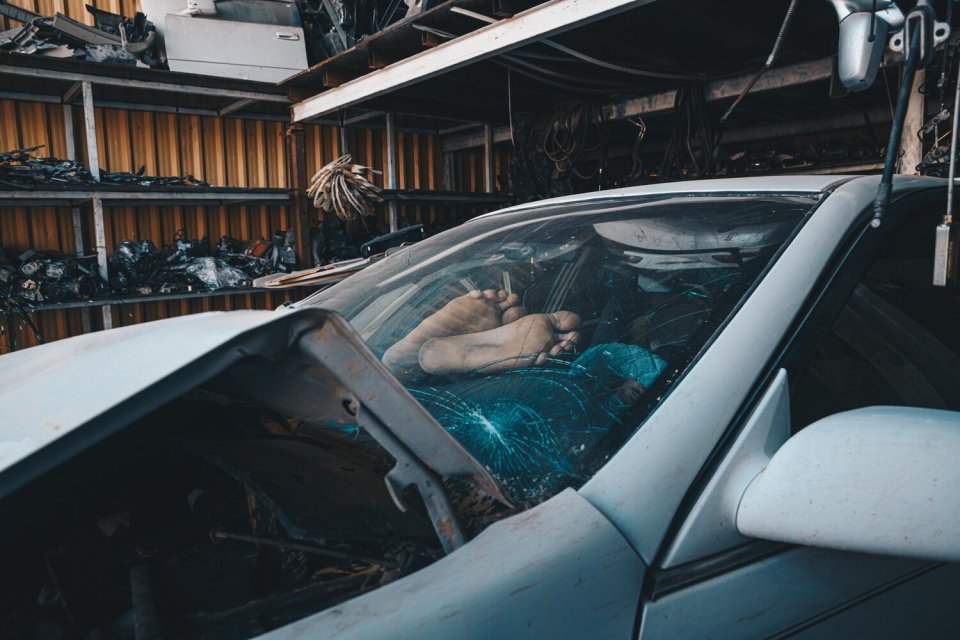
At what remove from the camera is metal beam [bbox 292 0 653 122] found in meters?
3.48

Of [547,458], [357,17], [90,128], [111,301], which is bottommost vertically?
[111,301]

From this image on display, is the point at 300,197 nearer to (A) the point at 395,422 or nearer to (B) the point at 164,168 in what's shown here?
(B) the point at 164,168

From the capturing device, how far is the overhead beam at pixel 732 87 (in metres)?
4.36

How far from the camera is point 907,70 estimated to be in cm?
132

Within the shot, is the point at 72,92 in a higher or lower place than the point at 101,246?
higher

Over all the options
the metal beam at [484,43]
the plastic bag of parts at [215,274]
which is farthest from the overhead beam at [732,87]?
the plastic bag of parts at [215,274]

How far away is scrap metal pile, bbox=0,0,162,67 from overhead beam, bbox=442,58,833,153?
16.2 feet

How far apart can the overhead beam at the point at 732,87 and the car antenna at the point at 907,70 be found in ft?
9.22

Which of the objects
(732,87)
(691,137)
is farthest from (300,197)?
(732,87)

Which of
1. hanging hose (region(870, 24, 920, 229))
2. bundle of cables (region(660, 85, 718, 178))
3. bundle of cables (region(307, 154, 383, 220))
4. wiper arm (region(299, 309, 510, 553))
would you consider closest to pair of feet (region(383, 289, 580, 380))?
wiper arm (region(299, 309, 510, 553))

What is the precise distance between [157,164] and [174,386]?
7443mm

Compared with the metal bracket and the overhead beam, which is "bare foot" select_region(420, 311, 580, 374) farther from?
the overhead beam

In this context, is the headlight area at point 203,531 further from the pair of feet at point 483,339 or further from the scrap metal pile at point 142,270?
the scrap metal pile at point 142,270

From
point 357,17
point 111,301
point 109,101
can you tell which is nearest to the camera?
point 111,301
